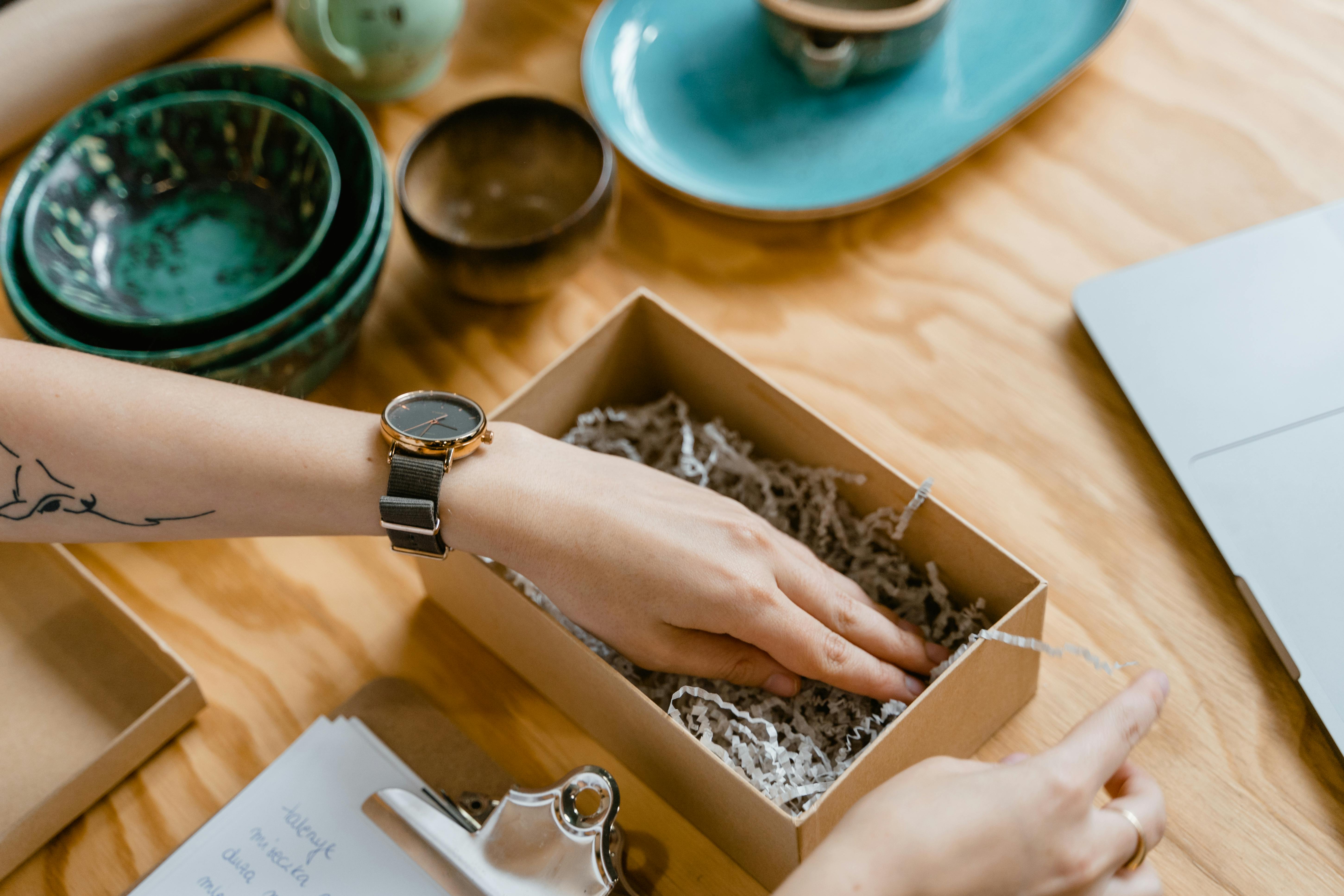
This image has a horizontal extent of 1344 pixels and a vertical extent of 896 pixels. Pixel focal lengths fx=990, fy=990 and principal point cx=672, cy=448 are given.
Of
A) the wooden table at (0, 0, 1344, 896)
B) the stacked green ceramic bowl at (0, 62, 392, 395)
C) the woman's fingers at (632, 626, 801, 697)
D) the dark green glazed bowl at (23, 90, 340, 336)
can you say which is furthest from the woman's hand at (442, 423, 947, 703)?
the dark green glazed bowl at (23, 90, 340, 336)

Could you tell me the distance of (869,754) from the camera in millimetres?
505

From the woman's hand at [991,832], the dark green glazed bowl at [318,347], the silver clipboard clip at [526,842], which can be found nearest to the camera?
the woman's hand at [991,832]

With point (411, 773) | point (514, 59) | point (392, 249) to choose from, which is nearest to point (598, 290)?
point (392, 249)

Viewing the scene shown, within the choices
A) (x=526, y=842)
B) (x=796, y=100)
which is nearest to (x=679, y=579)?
(x=526, y=842)

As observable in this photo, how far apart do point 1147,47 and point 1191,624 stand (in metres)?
0.58

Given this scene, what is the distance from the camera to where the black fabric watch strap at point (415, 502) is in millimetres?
614

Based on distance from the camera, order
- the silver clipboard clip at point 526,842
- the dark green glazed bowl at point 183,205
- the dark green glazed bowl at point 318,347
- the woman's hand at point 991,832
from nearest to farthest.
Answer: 1. the woman's hand at point 991,832
2. the silver clipboard clip at point 526,842
3. the dark green glazed bowl at point 318,347
4. the dark green glazed bowl at point 183,205

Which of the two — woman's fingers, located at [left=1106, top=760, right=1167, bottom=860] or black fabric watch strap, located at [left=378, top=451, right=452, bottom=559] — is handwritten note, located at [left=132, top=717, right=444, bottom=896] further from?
woman's fingers, located at [left=1106, top=760, right=1167, bottom=860]

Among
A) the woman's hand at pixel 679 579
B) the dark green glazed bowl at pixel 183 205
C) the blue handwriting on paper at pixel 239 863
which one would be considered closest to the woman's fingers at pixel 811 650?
the woman's hand at pixel 679 579

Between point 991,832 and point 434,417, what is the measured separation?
0.40m

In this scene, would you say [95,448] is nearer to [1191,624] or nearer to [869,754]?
[869,754]

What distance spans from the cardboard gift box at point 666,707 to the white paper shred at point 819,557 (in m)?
0.01

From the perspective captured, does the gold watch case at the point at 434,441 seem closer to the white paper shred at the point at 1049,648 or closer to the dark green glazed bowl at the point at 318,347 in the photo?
the dark green glazed bowl at the point at 318,347

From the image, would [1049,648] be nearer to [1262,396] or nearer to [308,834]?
[1262,396]
